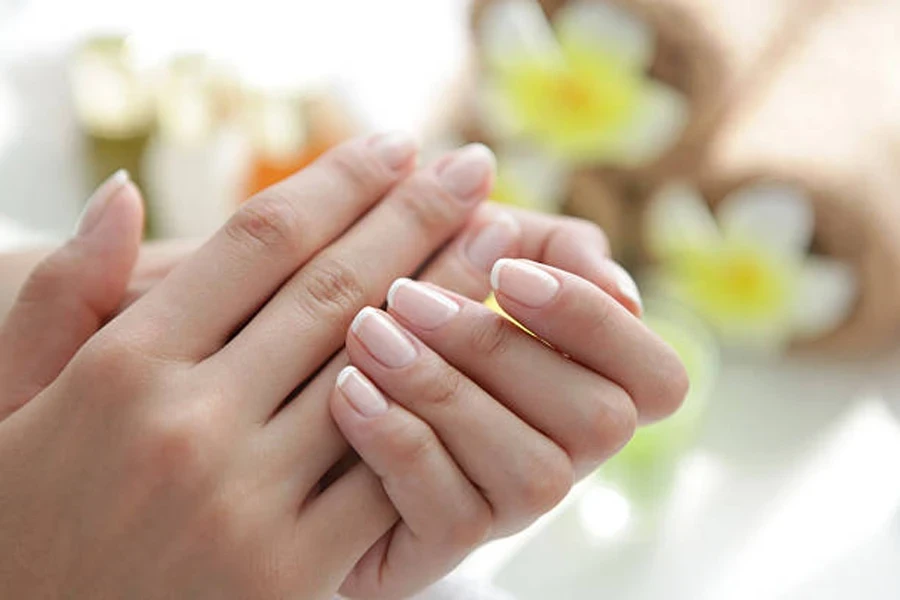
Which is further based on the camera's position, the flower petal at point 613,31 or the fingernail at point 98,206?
the flower petal at point 613,31

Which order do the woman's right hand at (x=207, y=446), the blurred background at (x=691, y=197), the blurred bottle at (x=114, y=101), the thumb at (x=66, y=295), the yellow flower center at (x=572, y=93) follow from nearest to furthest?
1. the woman's right hand at (x=207, y=446)
2. the thumb at (x=66, y=295)
3. the blurred background at (x=691, y=197)
4. the yellow flower center at (x=572, y=93)
5. the blurred bottle at (x=114, y=101)

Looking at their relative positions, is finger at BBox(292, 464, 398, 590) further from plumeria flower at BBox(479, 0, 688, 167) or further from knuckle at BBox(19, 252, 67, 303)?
plumeria flower at BBox(479, 0, 688, 167)

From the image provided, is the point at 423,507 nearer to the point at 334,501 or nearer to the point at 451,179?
the point at 334,501

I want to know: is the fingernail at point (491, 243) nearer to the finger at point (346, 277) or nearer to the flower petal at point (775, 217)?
the finger at point (346, 277)

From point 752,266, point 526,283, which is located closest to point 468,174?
point 526,283

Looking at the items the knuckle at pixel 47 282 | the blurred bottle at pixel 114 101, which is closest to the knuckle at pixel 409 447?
the knuckle at pixel 47 282

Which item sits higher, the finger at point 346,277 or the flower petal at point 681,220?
the finger at point 346,277

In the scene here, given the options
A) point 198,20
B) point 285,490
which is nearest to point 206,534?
point 285,490
